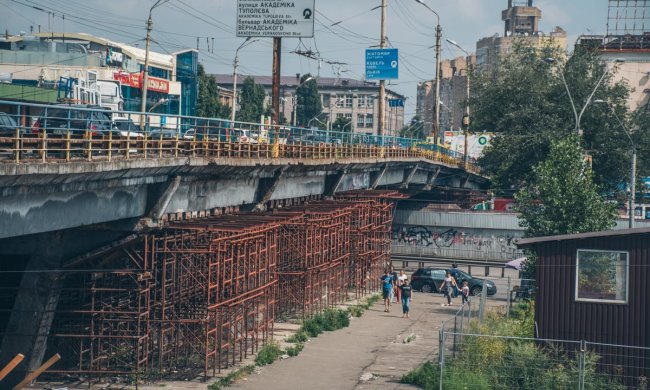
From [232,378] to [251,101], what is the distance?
95501 millimetres

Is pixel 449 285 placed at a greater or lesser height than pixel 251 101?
lesser

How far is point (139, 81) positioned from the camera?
245 ft

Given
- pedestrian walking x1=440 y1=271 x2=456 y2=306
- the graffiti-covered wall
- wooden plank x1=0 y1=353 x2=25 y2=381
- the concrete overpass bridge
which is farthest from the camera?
the graffiti-covered wall

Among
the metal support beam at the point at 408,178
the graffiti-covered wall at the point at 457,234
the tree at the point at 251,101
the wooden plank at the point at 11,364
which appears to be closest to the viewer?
the wooden plank at the point at 11,364

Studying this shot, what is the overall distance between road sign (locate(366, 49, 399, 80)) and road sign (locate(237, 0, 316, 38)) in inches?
658

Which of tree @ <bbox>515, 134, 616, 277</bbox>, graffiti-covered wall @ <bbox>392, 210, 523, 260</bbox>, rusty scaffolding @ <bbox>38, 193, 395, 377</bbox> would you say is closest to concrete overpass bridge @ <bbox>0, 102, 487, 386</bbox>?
rusty scaffolding @ <bbox>38, 193, 395, 377</bbox>

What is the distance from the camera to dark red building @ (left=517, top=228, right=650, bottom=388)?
74.4 ft

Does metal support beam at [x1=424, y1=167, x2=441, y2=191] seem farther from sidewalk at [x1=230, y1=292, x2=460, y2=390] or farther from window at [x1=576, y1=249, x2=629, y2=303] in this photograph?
window at [x1=576, y1=249, x2=629, y2=303]

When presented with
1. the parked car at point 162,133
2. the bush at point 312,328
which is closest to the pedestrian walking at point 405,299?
the bush at point 312,328

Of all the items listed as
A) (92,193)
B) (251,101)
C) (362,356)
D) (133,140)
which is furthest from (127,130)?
(251,101)

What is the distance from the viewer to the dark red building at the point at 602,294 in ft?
74.4

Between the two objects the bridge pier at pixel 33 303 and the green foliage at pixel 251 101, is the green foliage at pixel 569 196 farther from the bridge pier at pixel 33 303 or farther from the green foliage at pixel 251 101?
the green foliage at pixel 251 101

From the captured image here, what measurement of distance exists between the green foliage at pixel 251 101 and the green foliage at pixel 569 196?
82.0 meters

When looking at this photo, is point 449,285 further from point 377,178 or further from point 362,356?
point 377,178
